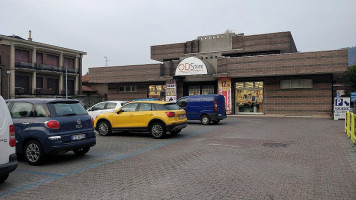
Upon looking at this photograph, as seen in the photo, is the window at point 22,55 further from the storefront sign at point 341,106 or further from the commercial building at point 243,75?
the storefront sign at point 341,106

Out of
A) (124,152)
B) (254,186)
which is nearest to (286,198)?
(254,186)

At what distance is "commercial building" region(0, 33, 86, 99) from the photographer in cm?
4134

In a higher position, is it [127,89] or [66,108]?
[127,89]

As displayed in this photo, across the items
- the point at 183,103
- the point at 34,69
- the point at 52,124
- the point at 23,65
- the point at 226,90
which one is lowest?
the point at 52,124

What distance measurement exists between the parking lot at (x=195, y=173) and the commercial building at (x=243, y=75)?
1308 cm

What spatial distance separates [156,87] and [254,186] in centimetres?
2424

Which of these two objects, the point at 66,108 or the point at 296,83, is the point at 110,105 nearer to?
the point at 66,108

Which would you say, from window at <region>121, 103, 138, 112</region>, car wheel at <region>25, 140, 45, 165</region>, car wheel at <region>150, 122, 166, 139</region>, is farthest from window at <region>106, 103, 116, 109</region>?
car wheel at <region>25, 140, 45, 165</region>

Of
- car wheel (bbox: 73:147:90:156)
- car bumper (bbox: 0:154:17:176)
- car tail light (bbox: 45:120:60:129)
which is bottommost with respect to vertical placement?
car wheel (bbox: 73:147:90:156)

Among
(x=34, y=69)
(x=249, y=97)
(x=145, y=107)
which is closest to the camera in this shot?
(x=145, y=107)

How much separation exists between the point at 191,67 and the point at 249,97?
5.76m

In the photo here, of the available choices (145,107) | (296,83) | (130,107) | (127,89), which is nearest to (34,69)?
(127,89)

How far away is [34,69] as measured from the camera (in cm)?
4444

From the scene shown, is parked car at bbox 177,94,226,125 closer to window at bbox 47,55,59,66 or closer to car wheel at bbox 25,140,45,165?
car wheel at bbox 25,140,45,165
